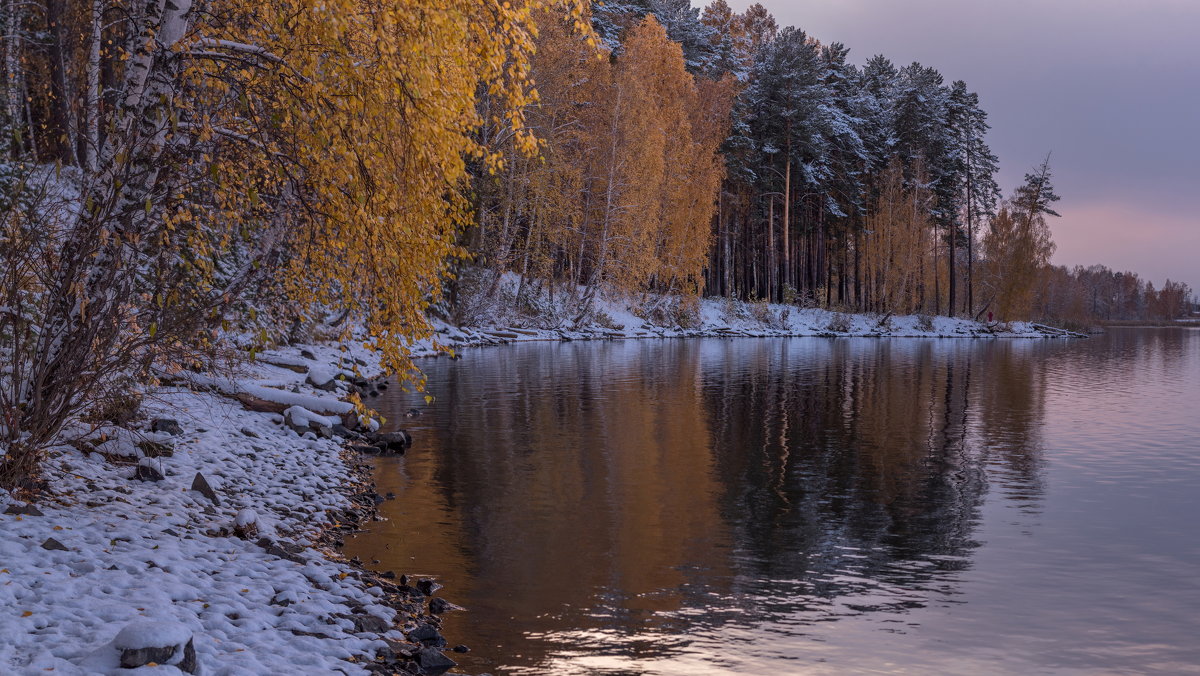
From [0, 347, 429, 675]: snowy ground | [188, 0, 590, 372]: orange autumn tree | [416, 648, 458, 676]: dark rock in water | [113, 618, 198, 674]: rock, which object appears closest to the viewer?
[113, 618, 198, 674]: rock

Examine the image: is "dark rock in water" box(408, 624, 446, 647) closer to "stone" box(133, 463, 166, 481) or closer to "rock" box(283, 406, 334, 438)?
"stone" box(133, 463, 166, 481)

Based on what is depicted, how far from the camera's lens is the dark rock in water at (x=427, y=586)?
8.45 m

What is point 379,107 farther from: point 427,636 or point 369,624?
point 427,636

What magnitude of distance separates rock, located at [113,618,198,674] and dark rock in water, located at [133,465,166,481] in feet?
16.0

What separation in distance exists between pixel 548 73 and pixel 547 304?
43.7ft

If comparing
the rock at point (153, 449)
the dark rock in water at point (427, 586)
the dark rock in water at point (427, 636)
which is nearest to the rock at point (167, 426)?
the rock at point (153, 449)

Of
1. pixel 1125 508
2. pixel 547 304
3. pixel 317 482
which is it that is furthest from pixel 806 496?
pixel 547 304

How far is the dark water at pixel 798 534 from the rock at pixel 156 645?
2133 millimetres

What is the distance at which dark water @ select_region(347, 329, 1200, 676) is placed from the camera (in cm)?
757

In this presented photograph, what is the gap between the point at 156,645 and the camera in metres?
5.42

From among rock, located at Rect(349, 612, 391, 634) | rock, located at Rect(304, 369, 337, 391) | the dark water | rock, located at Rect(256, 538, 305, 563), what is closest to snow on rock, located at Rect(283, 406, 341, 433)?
the dark water

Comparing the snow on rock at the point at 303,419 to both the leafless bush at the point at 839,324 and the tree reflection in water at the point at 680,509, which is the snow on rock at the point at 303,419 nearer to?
the tree reflection in water at the point at 680,509

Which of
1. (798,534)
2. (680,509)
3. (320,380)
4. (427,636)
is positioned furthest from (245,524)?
(320,380)

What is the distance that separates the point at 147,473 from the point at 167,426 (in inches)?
92.2
